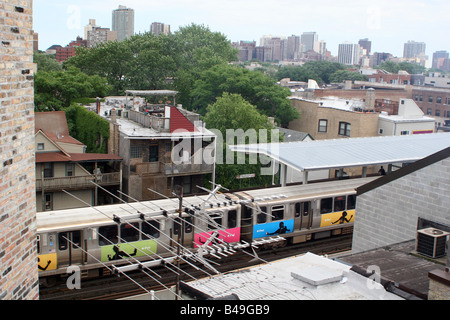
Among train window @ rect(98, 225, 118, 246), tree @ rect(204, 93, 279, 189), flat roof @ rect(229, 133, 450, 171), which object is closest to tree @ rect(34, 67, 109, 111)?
tree @ rect(204, 93, 279, 189)

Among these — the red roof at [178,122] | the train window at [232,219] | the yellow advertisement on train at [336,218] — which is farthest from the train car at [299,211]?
the red roof at [178,122]

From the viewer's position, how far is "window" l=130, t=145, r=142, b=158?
105 feet

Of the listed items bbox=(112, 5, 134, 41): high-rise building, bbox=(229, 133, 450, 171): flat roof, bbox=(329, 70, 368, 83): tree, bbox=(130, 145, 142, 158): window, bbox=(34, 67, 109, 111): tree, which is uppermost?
bbox=(112, 5, 134, 41): high-rise building

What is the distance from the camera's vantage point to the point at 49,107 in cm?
4016

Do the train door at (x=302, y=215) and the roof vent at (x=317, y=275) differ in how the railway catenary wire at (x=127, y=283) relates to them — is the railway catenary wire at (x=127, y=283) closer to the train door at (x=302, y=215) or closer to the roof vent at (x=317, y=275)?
the train door at (x=302, y=215)

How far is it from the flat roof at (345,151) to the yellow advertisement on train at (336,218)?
2.35 m

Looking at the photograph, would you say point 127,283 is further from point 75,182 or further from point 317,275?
point 75,182

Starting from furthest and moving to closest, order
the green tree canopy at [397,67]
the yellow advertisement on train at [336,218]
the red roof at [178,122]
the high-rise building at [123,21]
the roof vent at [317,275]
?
the green tree canopy at [397,67] < the high-rise building at [123,21] < the red roof at [178,122] < the yellow advertisement on train at [336,218] < the roof vent at [317,275]

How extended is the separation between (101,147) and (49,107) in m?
8.09

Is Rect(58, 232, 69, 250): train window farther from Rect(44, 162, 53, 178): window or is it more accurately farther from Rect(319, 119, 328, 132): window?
Rect(319, 119, 328, 132): window

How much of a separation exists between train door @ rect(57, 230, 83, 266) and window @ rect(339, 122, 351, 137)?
1338 inches

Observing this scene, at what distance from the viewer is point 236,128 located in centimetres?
3731

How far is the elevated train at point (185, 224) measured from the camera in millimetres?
18047

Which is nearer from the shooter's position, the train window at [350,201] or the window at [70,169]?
the train window at [350,201]
